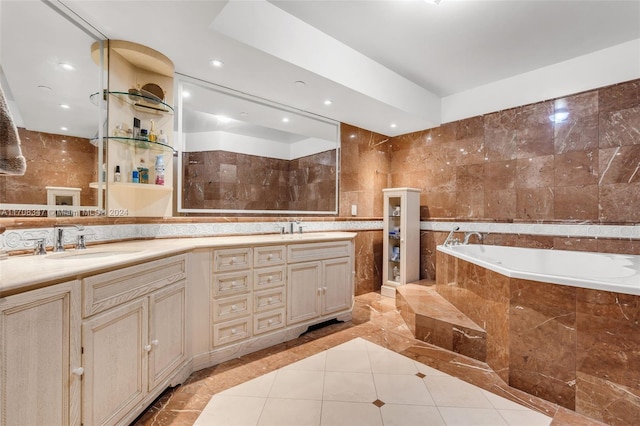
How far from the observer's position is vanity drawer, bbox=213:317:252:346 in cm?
206

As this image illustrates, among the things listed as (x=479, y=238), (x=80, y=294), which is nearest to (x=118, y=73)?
(x=80, y=294)

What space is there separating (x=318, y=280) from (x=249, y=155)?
1426 mm

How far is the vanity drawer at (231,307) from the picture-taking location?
2053 mm

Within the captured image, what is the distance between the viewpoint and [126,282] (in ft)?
4.58

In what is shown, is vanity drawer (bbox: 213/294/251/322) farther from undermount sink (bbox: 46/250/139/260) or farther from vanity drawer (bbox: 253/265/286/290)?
undermount sink (bbox: 46/250/139/260)

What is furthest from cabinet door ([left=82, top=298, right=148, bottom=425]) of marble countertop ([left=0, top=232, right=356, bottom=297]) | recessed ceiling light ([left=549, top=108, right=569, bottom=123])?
recessed ceiling light ([left=549, top=108, right=569, bottom=123])

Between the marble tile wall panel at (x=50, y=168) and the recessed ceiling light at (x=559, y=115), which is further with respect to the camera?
the recessed ceiling light at (x=559, y=115)

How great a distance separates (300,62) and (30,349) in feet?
7.44

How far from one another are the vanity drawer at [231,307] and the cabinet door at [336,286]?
79 centimetres

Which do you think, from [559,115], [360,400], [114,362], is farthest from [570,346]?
[114,362]

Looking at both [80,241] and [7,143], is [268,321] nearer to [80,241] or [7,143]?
[80,241]

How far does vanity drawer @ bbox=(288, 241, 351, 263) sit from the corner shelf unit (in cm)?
114

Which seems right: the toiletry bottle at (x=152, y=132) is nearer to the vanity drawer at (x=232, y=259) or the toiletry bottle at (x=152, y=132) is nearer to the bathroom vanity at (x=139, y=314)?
the bathroom vanity at (x=139, y=314)

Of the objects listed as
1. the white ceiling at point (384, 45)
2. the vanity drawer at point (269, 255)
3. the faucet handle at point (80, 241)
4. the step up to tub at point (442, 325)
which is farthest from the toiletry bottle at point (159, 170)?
the step up to tub at point (442, 325)
